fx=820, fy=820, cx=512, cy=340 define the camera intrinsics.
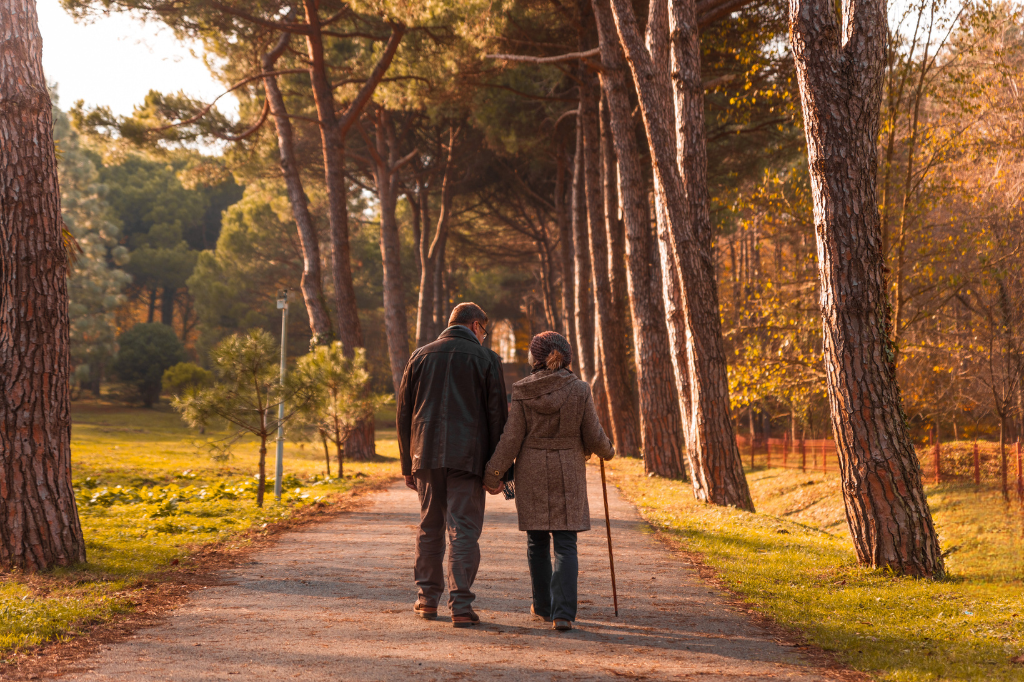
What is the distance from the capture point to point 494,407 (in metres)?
5.18

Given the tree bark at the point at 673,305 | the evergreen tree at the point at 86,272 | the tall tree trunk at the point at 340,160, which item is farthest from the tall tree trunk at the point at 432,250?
the evergreen tree at the point at 86,272

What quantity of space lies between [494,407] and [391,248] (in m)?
18.3

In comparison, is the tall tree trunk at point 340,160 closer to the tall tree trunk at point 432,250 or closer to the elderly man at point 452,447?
the tall tree trunk at point 432,250

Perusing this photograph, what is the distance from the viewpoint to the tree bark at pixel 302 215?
17.9 m

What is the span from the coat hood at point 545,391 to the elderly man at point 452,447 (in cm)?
25

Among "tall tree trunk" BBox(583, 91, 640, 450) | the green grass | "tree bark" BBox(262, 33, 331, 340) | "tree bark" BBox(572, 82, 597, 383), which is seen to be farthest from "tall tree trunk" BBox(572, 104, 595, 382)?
the green grass

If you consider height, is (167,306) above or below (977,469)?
above

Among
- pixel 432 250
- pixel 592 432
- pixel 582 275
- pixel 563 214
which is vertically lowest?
pixel 592 432

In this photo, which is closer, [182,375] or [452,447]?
[452,447]

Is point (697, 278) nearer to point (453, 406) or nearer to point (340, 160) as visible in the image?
point (453, 406)

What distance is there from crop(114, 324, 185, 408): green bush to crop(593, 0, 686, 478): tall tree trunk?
3098cm

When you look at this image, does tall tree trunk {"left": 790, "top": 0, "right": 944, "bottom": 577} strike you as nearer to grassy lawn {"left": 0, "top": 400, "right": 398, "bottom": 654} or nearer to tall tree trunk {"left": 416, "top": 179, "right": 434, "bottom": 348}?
grassy lawn {"left": 0, "top": 400, "right": 398, "bottom": 654}

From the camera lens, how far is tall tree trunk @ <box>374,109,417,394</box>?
69.4ft

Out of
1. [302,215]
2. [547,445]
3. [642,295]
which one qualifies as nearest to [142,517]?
[547,445]
